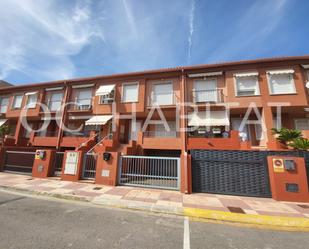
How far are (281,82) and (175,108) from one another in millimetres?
9132

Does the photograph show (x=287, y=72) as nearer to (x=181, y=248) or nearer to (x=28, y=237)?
(x=181, y=248)

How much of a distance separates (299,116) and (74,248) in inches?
743

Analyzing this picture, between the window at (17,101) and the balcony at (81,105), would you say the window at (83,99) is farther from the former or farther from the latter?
the window at (17,101)

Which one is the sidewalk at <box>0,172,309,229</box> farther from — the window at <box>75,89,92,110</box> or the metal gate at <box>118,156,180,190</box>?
the window at <box>75,89,92,110</box>

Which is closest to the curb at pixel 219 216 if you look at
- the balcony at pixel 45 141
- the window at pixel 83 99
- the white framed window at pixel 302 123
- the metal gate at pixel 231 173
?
the metal gate at pixel 231 173

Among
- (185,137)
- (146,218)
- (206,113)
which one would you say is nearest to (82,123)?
(185,137)

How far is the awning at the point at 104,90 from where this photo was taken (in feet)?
52.4

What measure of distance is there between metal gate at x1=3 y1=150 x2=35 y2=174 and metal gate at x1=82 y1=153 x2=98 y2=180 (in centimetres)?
601

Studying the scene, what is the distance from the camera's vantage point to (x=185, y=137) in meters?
13.8

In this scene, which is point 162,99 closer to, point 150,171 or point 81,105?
point 150,171

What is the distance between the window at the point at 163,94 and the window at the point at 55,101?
11204mm

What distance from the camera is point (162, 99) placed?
15.8 metres

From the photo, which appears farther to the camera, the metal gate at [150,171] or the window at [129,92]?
the window at [129,92]

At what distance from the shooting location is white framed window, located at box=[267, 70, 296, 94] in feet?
43.2
